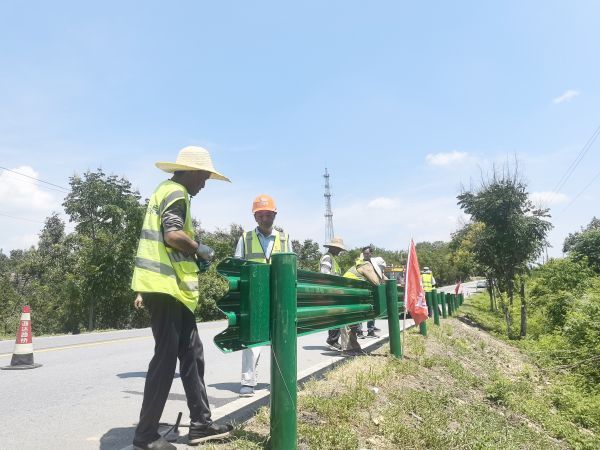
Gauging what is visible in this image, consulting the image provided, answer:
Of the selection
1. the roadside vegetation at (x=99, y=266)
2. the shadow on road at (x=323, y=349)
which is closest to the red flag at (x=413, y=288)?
the shadow on road at (x=323, y=349)

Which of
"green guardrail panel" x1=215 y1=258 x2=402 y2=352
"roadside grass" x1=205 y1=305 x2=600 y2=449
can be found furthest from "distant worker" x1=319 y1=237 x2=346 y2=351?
"green guardrail panel" x1=215 y1=258 x2=402 y2=352

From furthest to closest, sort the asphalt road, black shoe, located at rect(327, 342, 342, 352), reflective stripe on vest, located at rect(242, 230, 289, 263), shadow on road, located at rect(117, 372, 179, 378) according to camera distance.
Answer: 1. black shoe, located at rect(327, 342, 342, 352)
2. shadow on road, located at rect(117, 372, 179, 378)
3. reflective stripe on vest, located at rect(242, 230, 289, 263)
4. the asphalt road

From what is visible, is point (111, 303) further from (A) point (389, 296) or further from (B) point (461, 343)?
(A) point (389, 296)

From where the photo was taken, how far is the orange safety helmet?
17.1 feet

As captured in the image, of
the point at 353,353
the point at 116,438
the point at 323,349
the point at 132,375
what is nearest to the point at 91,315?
the point at 323,349

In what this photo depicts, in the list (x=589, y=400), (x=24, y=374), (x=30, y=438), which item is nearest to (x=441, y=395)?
(x=30, y=438)

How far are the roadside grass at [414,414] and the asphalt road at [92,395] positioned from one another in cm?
60

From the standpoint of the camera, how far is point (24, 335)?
749cm

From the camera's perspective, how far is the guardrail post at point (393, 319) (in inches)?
264

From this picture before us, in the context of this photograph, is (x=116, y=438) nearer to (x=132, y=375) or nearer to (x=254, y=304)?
(x=254, y=304)

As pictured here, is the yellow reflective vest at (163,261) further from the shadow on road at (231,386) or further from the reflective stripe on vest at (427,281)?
the reflective stripe on vest at (427,281)

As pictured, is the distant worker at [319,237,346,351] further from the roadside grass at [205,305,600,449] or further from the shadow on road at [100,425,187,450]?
the shadow on road at [100,425,187,450]

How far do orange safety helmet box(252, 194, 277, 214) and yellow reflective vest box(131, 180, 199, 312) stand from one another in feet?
6.28

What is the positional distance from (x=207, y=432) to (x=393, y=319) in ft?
13.6
